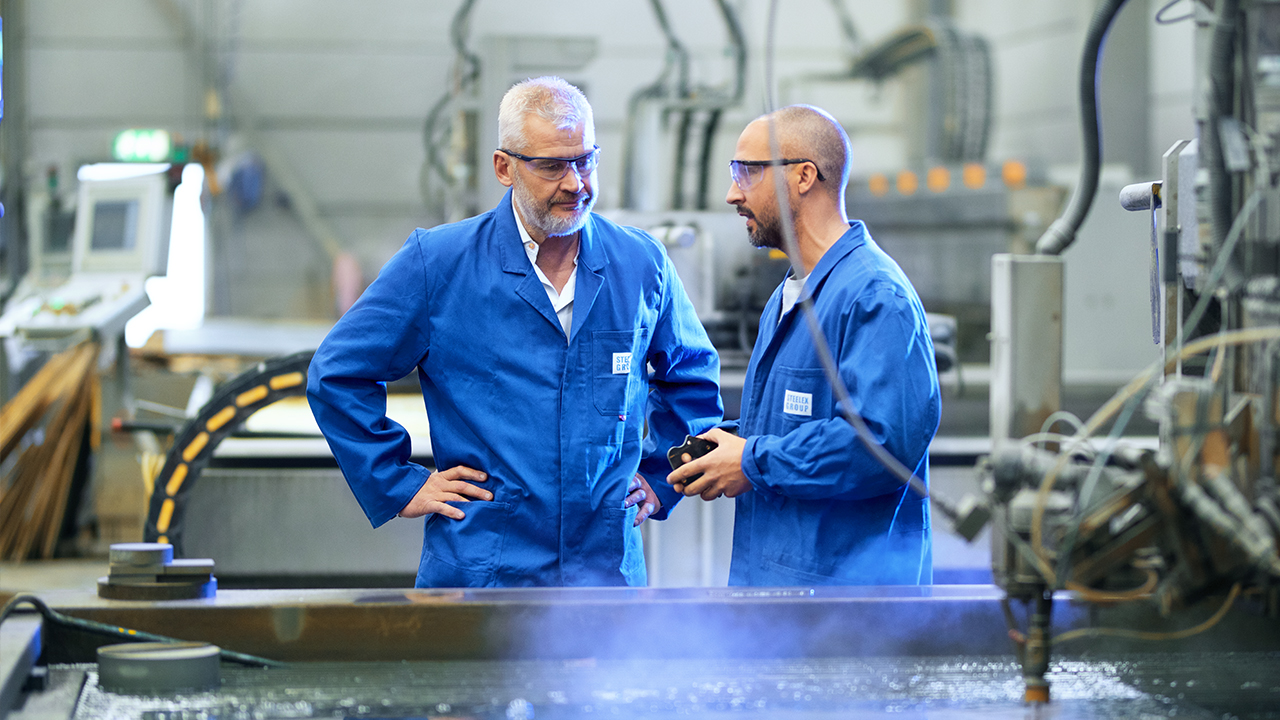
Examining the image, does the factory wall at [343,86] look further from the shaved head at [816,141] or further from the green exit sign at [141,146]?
the shaved head at [816,141]

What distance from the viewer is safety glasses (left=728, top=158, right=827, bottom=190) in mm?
1890

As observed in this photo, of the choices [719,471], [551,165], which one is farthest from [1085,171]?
[551,165]

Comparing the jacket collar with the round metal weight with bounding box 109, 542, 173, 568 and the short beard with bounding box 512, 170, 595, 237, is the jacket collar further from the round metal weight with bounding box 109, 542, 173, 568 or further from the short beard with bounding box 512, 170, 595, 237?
the round metal weight with bounding box 109, 542, 173, 568

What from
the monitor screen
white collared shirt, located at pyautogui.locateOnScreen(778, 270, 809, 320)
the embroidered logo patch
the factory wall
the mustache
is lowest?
the embroidered logo patch

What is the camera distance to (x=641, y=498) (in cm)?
199

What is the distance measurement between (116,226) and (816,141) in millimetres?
4125

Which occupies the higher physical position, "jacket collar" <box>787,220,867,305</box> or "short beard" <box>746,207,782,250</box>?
"short beard" <box>746,207,782,250</box>

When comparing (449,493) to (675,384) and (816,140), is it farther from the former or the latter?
(816,140)

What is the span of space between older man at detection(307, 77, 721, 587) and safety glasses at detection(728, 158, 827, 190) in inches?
8.9

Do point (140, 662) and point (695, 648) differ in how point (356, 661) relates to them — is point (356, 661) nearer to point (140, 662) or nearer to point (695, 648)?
point (140, 662)

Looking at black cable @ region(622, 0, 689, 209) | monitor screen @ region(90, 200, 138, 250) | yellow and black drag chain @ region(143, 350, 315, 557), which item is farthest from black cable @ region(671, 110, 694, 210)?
monitor screen @ region(90, 200, 138, 250)

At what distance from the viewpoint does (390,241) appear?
8312 mm

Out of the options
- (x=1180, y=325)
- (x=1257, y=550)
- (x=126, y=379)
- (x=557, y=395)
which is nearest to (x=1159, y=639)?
(x=1180, y=325)

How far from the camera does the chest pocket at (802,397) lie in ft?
6.00
